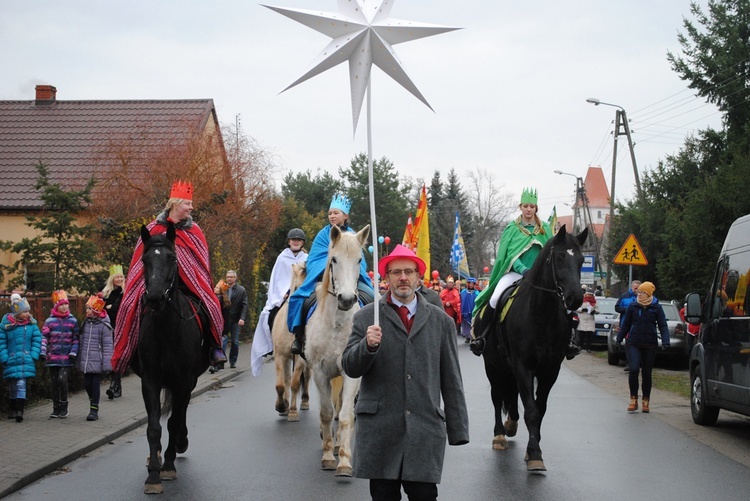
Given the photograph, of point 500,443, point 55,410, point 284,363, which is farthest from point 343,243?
point 55,410

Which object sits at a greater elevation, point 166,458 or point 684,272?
point 684,272

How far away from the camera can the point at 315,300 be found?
9.73 meters

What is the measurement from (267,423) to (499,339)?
3.58m

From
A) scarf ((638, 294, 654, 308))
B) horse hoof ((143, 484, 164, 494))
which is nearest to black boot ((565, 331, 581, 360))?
horse hoof ((143, 484, 164, 494))

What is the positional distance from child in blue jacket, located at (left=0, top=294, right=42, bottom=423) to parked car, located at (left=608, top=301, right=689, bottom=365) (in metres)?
13.0

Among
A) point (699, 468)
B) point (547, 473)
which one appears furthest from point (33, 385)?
point (699, 468)

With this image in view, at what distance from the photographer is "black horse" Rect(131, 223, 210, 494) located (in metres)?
7.92

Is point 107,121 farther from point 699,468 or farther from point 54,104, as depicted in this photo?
point 699,468

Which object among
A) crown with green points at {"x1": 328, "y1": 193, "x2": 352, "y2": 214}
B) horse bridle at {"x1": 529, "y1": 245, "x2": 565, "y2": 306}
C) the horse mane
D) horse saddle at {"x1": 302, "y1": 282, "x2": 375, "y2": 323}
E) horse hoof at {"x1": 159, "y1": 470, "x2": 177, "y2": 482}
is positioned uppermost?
crown with green points at {"x1": 328, "y1": 193, "x2": 352, "y2": 214}

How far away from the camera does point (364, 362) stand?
518cm

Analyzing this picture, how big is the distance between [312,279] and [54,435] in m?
3.51

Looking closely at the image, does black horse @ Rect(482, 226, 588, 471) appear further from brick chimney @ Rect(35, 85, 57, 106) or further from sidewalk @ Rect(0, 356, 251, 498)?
brick chimney @ Rect(35, 85, 57, 106)

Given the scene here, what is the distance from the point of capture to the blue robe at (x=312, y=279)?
9.98 metres

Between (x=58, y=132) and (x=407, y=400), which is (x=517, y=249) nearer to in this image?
(x=407, y=400)
